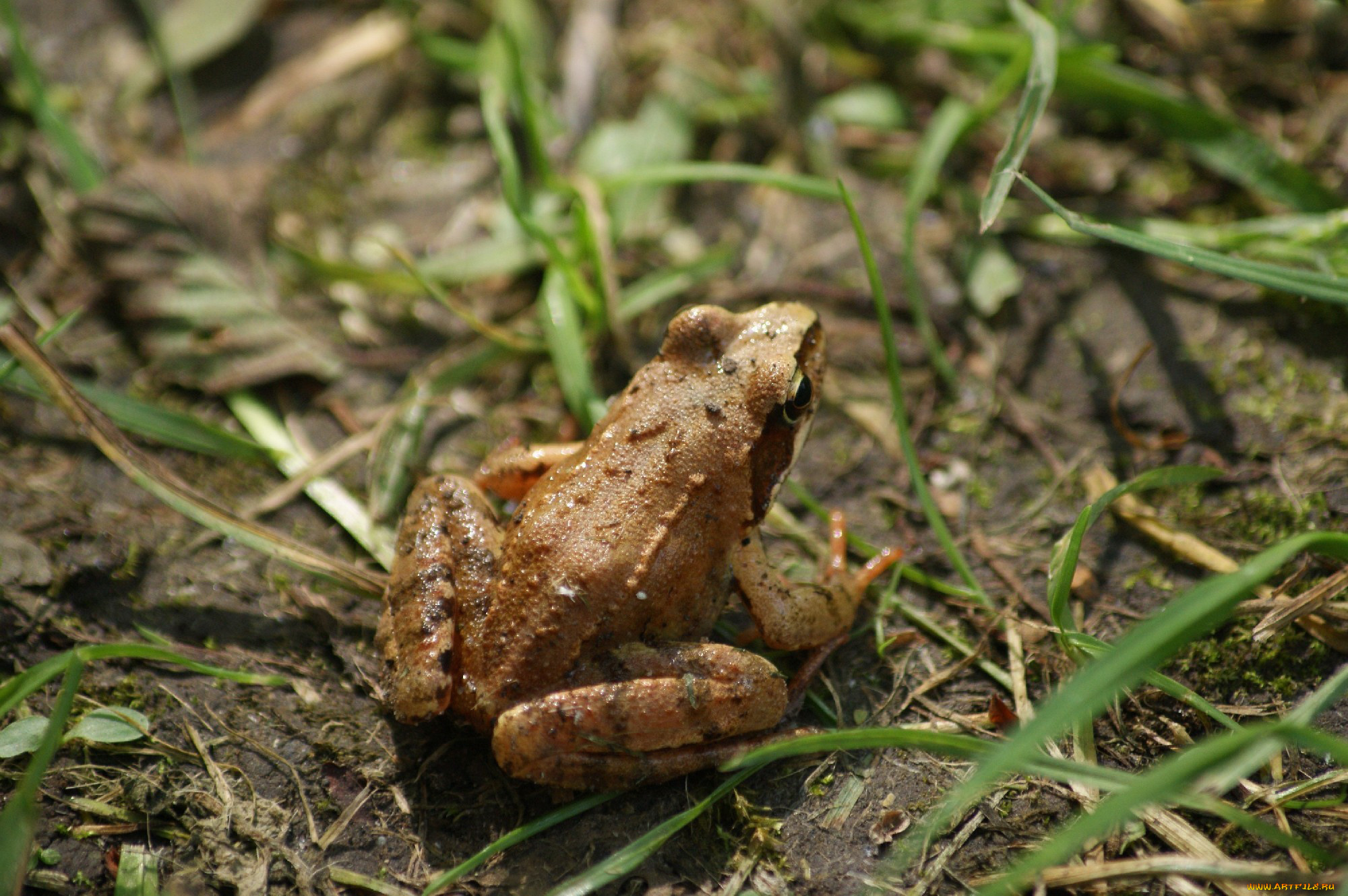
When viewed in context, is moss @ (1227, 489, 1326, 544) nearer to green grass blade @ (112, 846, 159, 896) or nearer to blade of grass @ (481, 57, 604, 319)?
blade of grass @ (481, 57, 604, 319)

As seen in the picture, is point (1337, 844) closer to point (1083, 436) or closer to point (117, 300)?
point (1083, 436)

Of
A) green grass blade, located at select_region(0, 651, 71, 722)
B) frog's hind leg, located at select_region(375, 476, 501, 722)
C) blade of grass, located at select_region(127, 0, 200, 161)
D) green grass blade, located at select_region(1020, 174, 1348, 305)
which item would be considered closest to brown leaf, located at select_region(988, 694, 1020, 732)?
A: green grass blade, located at select_region(1020, 174, 1348, 305)

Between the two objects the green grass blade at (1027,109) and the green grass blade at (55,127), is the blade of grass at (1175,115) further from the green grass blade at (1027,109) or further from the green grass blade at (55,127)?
the green grass blade at (55,127)

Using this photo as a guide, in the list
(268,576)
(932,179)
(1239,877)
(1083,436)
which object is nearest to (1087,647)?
(1239,877)

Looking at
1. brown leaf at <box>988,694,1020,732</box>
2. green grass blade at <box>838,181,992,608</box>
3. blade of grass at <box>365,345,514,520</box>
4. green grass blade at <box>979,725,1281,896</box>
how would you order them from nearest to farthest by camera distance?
green grass blade at <box>979,725,1281,896</box>, brown leaf at <box>988,694,1020,732</box>, green grass blade at <box>838,181,992,608</box>, blade of grass at <box>365,345,514,520</box>

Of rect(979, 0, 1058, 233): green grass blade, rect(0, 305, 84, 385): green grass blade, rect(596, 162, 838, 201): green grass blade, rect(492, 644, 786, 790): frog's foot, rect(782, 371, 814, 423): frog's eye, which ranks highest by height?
rect(979, 0, 1058, 233): green grass blade

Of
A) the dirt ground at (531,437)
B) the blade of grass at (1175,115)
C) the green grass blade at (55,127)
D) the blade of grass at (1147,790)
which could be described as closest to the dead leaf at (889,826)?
the dirt ground at (531,437)
